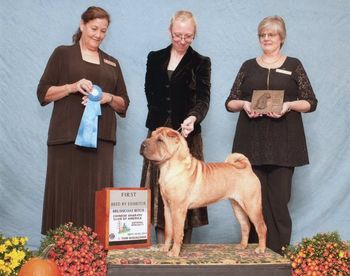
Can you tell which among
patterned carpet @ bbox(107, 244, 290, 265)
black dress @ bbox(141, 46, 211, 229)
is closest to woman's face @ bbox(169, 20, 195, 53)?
black dress @ bbox(141, 46, 211, 229)

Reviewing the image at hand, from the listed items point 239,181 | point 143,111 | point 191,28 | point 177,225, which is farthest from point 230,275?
point 143,111

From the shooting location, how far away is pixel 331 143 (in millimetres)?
4348

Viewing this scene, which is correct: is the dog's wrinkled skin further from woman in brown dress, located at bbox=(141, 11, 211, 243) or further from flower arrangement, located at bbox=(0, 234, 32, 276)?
flower arrangement, located at bbox=(0, 234, 32, 276)

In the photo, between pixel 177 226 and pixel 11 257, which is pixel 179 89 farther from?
pixel 11 257

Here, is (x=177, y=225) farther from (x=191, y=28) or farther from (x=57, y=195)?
(x=191, y=28)

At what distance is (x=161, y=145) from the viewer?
2.51 m

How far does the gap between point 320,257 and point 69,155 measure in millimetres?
1523

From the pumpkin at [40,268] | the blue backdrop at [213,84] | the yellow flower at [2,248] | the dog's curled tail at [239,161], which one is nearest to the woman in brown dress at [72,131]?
the yellow flower at [2,248]

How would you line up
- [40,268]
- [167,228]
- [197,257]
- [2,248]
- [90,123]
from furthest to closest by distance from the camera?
[90,123]
[167,228]
[197,257]
[2,248]
[40,268]

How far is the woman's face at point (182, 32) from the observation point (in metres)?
2.88

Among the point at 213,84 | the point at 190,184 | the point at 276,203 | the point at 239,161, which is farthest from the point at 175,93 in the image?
the point at 213,84

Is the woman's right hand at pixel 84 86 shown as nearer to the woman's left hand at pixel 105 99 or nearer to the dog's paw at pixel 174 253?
the woman's left hand at pixel 105 99

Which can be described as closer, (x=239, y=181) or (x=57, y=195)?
(x=239, y=181)

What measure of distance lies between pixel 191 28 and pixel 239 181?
0.92 meters
